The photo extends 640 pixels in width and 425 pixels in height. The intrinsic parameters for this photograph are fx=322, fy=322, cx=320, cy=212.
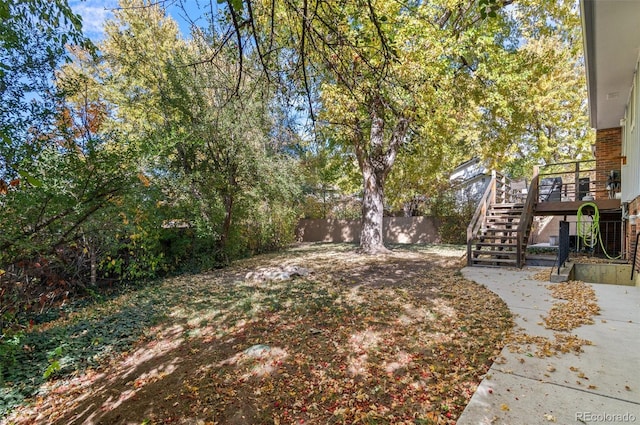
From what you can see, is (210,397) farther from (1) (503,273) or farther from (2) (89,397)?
(1) (503,273)

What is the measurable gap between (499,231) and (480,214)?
71 centimetres

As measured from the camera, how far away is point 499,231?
7605 millimetres

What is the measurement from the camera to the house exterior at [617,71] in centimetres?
409

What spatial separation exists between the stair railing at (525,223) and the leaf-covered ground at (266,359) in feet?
7.67

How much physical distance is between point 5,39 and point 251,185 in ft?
18.0

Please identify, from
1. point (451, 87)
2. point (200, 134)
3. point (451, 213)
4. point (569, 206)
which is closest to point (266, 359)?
point (200, 134)

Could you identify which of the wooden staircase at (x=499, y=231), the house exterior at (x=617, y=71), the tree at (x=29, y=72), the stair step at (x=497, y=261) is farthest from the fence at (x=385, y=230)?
the tree at (x=29, y=72)

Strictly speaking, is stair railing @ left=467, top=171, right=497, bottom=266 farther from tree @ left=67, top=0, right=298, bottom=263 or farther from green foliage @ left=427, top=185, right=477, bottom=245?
green foliage @ left=427, top=185, right=477, bottom=245

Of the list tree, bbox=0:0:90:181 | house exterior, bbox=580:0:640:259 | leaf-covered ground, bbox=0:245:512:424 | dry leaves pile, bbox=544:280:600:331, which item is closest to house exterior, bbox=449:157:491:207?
house exterior, bbox=580:0:640:259

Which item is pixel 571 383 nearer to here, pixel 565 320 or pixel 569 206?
pixel 565 320

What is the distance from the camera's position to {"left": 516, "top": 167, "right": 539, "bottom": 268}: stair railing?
272 inches

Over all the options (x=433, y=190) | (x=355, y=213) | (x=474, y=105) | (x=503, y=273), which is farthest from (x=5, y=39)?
(x=355, y=213)

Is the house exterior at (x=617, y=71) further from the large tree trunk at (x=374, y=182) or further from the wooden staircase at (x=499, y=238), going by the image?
the large tree trunk at (x=374, y=182)

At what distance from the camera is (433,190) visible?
15.1 m
